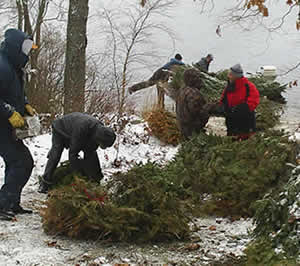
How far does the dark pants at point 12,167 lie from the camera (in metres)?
6.22

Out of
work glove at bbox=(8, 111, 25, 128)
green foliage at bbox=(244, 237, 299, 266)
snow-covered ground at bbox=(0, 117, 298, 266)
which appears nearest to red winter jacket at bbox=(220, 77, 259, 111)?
snow-covered ground at bbox=(0, 117, 298, 266)

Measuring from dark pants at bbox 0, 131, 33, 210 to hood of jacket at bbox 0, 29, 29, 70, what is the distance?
2.65 feet

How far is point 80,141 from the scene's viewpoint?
6.86 meters

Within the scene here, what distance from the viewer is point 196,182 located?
726 centimetres

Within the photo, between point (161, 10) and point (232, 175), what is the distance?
1232cm

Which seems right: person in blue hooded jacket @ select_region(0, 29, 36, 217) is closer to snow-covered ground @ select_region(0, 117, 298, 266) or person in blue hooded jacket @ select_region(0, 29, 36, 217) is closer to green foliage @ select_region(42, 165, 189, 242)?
snow-covered ground @ select_region(0, 117, 298, 266)

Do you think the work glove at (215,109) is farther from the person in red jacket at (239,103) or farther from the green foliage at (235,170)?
the green foliage at (235,170)

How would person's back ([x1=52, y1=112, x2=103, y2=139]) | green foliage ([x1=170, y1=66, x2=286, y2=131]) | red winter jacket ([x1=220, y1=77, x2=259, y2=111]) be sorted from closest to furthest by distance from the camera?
person's back ([x1=52, y1=112, x2=103, y2=139]), red winter jacket ([x1=220, y1=77, x2=259, y2=111]), green foliage ([x1=170, y1=66, x2=286, y2=131])

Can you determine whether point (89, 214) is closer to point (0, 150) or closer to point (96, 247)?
point (96, 247)

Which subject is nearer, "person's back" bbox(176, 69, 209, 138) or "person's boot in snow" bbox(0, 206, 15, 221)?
"person's boot in snow" bbox(0, 206, 15, 221)

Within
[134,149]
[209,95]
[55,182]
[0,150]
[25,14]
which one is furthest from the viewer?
[25,14]

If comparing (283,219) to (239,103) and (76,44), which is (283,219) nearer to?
(239,103)

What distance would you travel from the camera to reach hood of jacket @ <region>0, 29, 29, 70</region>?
6070mm

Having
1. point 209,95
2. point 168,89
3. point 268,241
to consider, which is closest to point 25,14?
point 168,89
